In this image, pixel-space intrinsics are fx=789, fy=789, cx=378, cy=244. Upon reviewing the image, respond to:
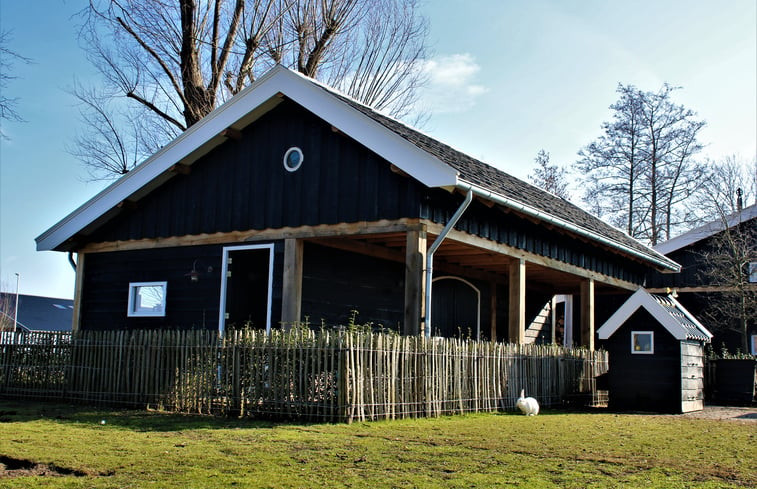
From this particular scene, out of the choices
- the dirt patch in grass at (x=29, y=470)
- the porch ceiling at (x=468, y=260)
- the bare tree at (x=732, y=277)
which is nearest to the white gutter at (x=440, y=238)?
the porch ceiling at (x=468, y=260)

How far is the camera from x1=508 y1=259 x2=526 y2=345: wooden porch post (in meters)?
16.0

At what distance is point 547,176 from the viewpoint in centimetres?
4428

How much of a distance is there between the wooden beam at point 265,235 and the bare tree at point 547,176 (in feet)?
97.4

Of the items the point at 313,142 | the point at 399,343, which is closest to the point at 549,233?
the point at 313,142

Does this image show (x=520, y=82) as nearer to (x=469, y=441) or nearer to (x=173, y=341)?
(x=173, y=341)

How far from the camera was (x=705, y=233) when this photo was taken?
2561cm

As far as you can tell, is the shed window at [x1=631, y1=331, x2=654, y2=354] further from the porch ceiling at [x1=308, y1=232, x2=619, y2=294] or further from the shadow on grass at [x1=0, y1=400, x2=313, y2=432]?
the shadow on grass at [x1=0, y1=400, x2=313, y2=432]

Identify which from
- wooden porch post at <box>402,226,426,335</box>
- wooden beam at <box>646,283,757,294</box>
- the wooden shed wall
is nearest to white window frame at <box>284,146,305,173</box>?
wooden porch post at <box>402,226,426,335</box>

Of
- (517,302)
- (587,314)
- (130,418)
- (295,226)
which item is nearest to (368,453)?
(130,418)

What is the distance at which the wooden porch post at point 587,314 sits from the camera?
19859mm

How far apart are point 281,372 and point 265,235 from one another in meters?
4.25

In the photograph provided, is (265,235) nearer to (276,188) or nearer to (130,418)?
(276,188)

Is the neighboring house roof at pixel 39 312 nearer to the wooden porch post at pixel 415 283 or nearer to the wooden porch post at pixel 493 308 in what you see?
the wooden porch post at pixel 493 308

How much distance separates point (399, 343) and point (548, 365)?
5067mm
